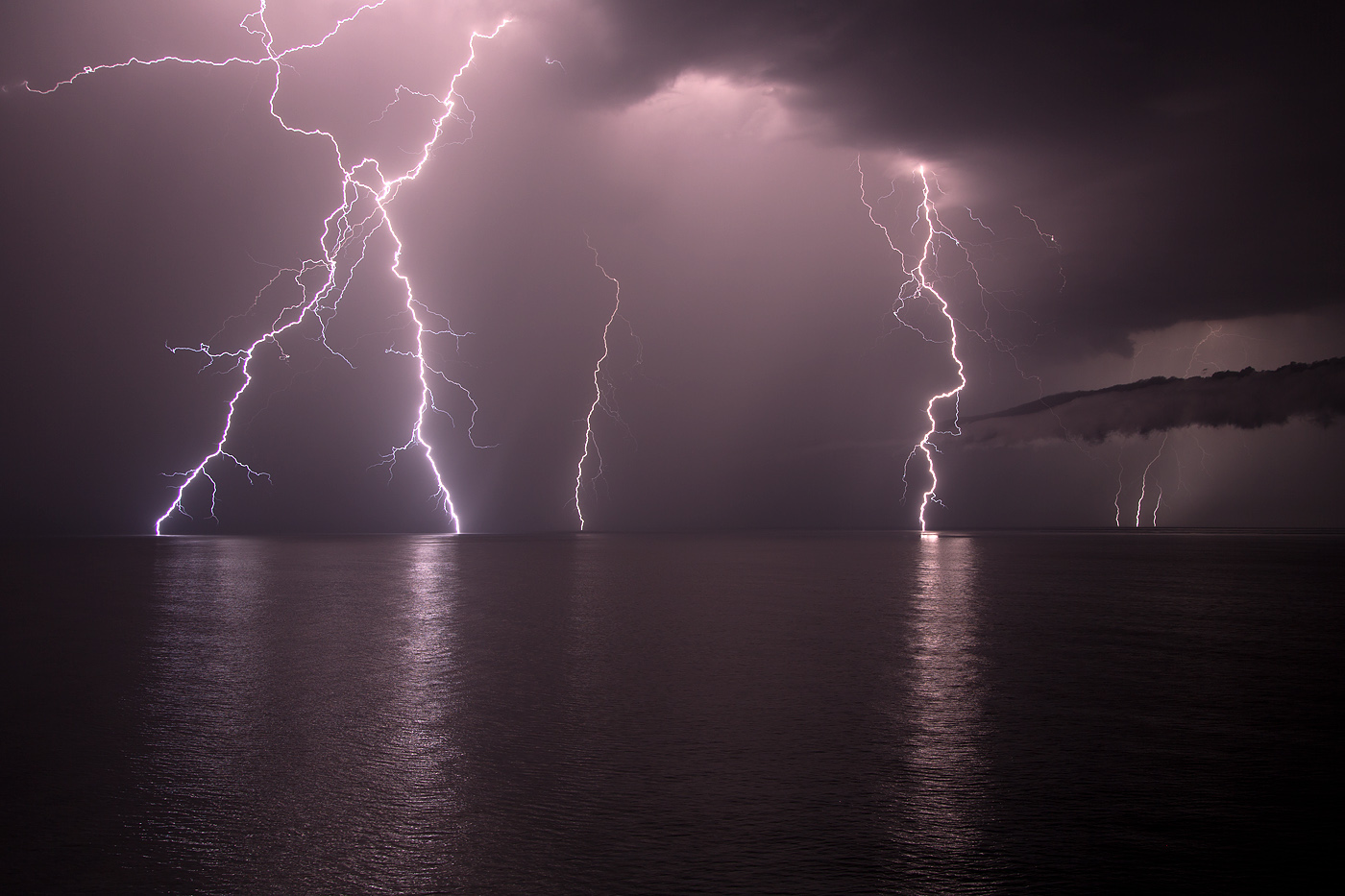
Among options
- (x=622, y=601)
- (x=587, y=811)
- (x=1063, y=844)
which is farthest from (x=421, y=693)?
(x=622, y=601)

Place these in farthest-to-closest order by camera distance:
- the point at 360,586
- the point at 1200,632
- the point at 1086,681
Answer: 1. the point at 360,586
2. the point at 1200,632
3. the point at 1086,681

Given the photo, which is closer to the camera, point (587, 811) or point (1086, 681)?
point (587, 811)

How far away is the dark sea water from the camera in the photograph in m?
1.83

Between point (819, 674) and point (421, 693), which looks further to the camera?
point (819, 674)

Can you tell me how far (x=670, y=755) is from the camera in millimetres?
2693

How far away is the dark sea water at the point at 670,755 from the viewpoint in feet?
6.01

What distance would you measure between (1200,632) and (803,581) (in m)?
4.99

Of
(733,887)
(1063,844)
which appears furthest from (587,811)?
(1063,844)

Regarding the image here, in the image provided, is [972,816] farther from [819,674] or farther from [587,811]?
[819,674]

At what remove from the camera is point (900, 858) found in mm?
1853

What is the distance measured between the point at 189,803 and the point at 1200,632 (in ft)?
19.6

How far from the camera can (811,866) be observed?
1.82 metres

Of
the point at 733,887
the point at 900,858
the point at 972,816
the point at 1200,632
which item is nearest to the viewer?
the point at 733,887

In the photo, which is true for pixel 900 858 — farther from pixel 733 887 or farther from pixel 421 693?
pixel 421 693
